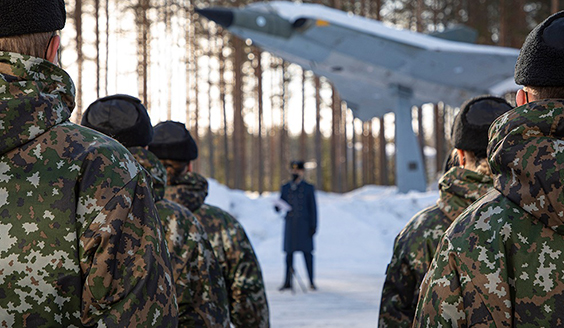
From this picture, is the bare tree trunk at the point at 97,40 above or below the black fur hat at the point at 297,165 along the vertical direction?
above

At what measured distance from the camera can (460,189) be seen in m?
2.32

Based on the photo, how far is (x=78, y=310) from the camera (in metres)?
1.34

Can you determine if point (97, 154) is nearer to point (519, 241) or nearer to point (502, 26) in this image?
point (519, 241)

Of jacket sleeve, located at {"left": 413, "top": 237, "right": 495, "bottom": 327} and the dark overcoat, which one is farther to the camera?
the dark overcoat

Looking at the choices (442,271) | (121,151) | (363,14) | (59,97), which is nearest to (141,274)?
(121,151)

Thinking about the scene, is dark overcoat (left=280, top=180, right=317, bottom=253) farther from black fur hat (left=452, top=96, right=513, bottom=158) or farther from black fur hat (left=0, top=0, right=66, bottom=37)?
black fur hat (left=0, top=0, right=66, bottom=37)

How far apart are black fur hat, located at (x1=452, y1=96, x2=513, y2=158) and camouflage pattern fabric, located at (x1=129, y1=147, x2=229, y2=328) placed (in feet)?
3.71

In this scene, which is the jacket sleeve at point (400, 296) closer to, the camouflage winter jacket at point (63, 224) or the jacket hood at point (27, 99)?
the camouflage winter jacket at point (63, 224)

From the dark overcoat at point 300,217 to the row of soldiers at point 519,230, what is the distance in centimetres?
719

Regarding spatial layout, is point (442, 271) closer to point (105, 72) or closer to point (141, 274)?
point (141, 274)

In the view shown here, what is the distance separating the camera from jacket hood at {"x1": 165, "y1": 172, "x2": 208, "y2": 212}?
2932 mm

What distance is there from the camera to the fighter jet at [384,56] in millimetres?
15367

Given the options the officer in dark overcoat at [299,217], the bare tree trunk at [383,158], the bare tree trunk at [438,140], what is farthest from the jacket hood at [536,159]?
the bare tree trunk at [438,140]

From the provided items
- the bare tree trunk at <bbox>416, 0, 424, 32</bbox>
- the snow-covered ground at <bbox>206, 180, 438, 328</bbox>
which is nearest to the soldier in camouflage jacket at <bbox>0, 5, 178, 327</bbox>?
the snow-covered ground at <bbox>206, 180, 438, 328</bbox>
